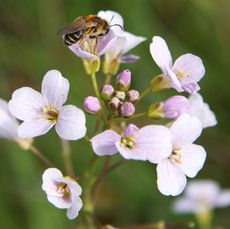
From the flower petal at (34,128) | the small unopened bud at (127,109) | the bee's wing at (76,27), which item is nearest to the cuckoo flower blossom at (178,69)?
the small unopened bud at (127,109)

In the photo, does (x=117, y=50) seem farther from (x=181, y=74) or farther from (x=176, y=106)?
(x=176, y=106)

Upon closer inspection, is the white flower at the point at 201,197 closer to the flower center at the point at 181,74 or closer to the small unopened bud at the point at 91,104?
the flower center at the point at 181,74

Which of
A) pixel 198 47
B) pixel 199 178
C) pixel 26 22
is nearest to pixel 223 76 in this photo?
pixel 198 47

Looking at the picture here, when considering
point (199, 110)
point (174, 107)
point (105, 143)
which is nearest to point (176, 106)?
point (174, 107)

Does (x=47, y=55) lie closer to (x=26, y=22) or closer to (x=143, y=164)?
(x=26, y=22)

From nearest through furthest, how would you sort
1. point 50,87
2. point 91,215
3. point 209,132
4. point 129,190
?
point 50,87 → point 91,215 → point 129,190 → point 209,132

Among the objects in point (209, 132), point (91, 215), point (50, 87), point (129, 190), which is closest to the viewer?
point (50, 87)
